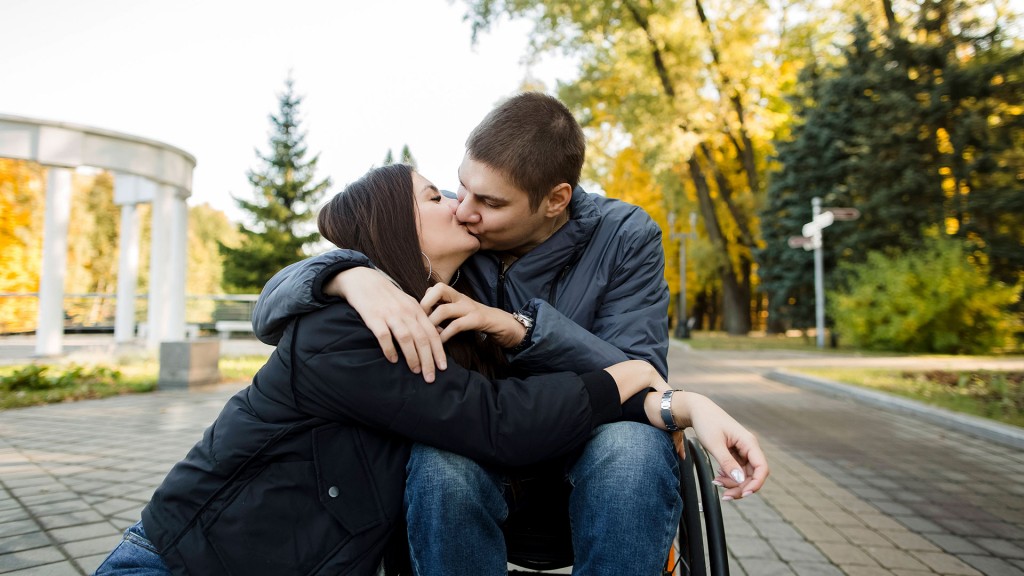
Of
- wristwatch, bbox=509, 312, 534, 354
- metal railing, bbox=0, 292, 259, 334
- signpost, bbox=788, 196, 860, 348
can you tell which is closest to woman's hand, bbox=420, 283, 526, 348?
wristwatch, bbox=509, 312, 534, 354

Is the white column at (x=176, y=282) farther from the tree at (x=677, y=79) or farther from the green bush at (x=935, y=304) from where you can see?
the green bush at (x=935, y=304)

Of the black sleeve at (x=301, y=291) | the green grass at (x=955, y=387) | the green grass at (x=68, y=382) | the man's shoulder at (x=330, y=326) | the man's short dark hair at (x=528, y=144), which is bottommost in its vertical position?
the green grass at (x=68, y=382)

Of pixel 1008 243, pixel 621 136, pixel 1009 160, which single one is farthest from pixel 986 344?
pixel 621 136

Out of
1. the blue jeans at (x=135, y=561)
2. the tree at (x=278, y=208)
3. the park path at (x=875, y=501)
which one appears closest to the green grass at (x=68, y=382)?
the blue jeans at (x=135, y=561)

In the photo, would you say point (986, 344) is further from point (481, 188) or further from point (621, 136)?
point (481, 188)

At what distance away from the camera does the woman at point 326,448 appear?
1.55m

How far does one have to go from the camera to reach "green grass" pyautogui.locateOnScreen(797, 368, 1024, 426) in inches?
290

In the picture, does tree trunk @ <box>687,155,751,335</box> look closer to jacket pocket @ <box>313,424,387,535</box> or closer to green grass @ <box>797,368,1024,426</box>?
green grass @ <box>797,368,1024,426</box>

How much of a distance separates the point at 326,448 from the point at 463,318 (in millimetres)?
423

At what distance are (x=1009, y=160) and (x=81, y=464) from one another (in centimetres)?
1819

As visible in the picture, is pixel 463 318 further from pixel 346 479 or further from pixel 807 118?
pixel 807 118

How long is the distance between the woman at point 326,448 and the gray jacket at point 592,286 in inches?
8.7

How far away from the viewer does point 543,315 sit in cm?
183

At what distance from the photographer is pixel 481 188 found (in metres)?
2.13
